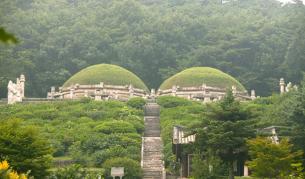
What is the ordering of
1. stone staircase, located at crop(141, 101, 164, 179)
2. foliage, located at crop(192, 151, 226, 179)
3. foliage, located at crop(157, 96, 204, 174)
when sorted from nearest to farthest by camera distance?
1. foliage, located at crop(192, 151, 226, 179)
2. stone staircase, located at crop(141, 101, 164, 179)
3. foliage, located at crop(157, 96, 204, 174)

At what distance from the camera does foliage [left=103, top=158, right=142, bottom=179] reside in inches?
987

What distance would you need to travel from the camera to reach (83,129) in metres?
33.4

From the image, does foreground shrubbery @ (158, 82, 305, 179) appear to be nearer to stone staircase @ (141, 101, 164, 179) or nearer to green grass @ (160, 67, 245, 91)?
stone staircase @ (141, 101, 164, 179)

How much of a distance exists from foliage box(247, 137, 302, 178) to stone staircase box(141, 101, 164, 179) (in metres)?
8.10

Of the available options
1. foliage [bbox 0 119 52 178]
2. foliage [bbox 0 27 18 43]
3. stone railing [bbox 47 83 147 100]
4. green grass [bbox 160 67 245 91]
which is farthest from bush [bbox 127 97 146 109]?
foliage [bbox 0 27 18 43]

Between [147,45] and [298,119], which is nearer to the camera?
[298,119]

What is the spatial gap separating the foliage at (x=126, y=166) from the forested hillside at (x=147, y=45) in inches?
1163

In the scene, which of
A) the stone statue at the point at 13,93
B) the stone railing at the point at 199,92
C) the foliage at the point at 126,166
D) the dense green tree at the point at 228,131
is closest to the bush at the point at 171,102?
the stone railing at the point at 199,92

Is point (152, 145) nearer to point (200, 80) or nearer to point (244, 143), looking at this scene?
point (244, 143)

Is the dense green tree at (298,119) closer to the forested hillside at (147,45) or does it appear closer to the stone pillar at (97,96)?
the stone pillar at (97,96)

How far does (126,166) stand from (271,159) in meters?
7.98

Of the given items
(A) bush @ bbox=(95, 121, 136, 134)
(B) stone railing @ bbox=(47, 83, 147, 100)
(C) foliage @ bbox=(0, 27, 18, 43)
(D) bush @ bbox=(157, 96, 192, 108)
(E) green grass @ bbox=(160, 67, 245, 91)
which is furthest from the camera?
(E) green grass @ bbox=(160, 67, 245, 91)

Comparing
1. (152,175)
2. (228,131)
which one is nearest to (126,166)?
(152,175)

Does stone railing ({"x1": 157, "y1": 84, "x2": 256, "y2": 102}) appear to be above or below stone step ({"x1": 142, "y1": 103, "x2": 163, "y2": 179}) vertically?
above
